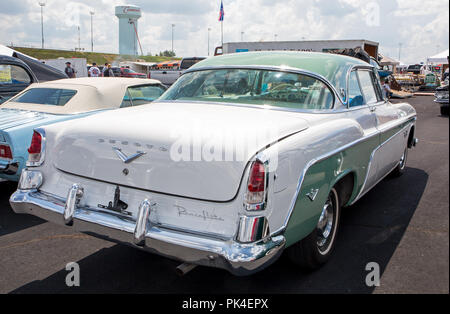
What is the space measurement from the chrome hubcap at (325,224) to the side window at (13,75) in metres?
6.80

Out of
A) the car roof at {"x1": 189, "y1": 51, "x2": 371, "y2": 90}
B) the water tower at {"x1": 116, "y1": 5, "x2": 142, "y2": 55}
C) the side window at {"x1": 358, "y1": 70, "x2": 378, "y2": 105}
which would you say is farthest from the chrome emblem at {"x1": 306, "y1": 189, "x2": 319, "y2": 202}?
the water tower at {"x1": 116, "y1": 5, "x2": 142, "y2": 55}

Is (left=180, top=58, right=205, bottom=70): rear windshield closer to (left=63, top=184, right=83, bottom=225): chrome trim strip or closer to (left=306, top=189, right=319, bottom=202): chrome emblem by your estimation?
(left=63, top=184, right=83, bottom=225): chrome trim strip

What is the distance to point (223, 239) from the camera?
2.33 meters

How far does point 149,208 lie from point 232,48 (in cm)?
1978

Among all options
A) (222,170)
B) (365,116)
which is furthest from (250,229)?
(365,116)

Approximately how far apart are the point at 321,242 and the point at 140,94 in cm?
425

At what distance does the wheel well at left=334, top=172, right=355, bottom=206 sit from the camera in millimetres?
3279

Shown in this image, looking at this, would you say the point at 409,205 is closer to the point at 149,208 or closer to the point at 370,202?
the point at 370,202

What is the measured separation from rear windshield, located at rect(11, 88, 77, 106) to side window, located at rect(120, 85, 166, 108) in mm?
755

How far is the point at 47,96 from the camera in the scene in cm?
584

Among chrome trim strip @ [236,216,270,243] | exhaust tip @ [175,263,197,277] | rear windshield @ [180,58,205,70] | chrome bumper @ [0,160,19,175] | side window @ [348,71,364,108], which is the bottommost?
exhaust tip @ [175,263,197,277]

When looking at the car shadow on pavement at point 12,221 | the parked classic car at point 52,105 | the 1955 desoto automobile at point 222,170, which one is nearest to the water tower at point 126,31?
the parked classic car at point 52,105
